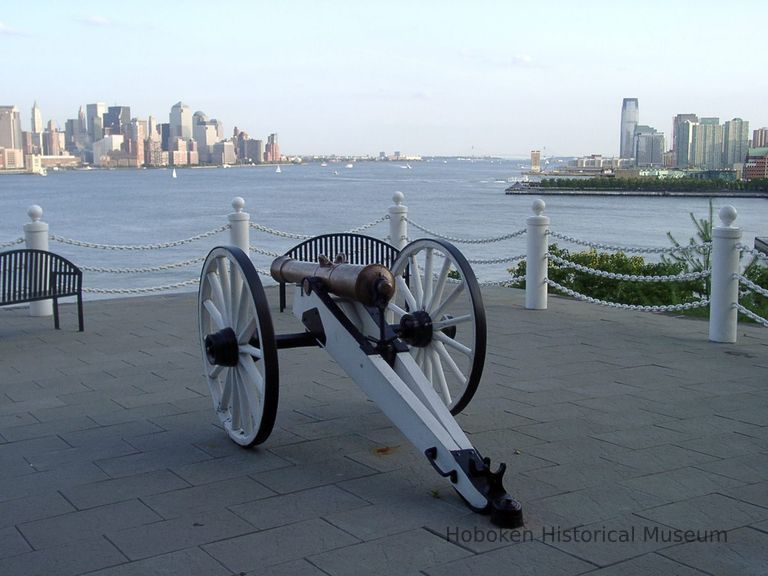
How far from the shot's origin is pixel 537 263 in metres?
10.4

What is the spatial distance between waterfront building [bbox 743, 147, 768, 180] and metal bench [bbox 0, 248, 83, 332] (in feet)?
208

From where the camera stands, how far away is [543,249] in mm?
10484

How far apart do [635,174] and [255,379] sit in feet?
274

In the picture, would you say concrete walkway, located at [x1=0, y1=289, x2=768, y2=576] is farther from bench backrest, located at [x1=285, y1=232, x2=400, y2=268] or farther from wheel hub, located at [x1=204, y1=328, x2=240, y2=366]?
bench backrest, located at [x1=285, y1=232, x2=400, y2=268]

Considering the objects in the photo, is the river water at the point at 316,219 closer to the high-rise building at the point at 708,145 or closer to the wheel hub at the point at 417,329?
the high-rise building at the point at 708,145

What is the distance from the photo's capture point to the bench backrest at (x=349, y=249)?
9.66 metres

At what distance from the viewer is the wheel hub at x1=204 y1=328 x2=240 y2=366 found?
5.22 metres

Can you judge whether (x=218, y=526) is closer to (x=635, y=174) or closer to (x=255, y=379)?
(x=255, y=379)

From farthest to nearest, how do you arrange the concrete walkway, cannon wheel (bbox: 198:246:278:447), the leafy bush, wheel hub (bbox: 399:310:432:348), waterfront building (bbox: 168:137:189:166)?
waterfront building (bbox: 168:137:189:166) → the leafy bush → wheel hub (bbox: 399:310:432:348) → cannon wheel (bbox: 198:246:278:447) → the concrete walkway

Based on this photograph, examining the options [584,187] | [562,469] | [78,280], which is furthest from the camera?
[584,187]

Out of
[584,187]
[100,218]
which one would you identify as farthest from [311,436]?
[584,187]

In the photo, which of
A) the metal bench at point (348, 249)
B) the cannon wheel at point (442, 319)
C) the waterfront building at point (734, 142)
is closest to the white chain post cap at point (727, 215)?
the metal bench at point (348, 249)

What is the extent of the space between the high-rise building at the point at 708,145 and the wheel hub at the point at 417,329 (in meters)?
76.8

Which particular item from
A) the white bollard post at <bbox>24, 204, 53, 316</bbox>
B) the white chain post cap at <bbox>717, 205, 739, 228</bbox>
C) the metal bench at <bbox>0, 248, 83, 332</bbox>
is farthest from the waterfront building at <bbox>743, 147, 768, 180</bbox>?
the metal bench at <bbox>0, 248, 83, 332</bbox>
